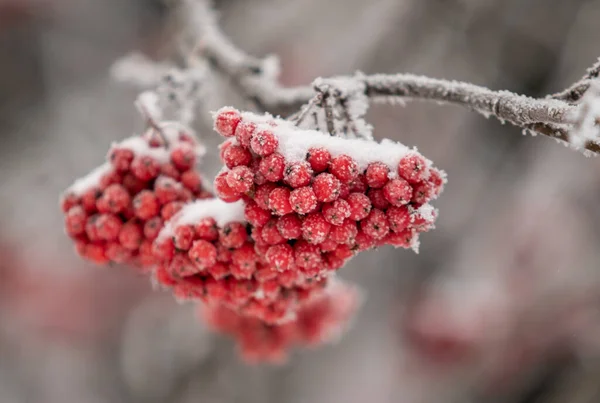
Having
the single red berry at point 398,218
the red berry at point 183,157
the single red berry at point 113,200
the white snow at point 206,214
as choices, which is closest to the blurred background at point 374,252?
the red berry at point 183,157

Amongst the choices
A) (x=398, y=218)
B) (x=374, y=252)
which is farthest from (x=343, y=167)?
(x=374, y=252)

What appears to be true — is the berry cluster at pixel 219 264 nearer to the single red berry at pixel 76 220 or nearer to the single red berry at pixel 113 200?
the single red berry at pixel 113 200

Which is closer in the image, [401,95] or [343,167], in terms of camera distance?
[343,167]

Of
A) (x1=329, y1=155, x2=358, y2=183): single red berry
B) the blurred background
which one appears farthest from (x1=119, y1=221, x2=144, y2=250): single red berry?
the blurred background

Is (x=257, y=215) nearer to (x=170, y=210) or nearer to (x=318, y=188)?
(x=318, y=188)

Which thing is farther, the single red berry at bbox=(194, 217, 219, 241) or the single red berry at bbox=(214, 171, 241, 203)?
the single red berry at bbox=(194, 217, 219, 241)

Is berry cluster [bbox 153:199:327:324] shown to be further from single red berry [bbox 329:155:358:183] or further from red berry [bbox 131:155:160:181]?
single red berry [bbox 329:155:358:183]
